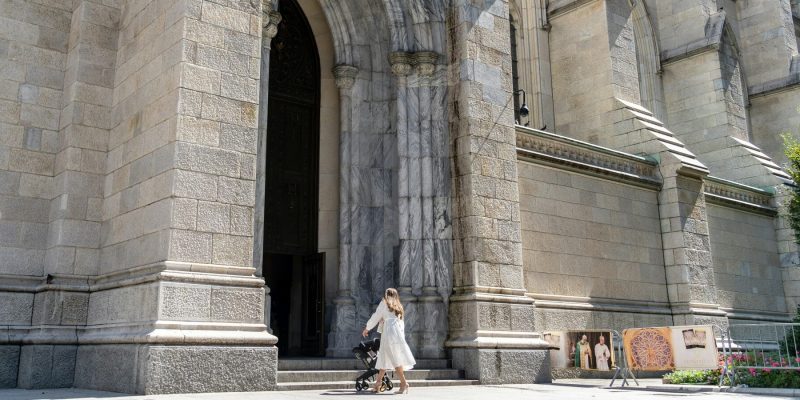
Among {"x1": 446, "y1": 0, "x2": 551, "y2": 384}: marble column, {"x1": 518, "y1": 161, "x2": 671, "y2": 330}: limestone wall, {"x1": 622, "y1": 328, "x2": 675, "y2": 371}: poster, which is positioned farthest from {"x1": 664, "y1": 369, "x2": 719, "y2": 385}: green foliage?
{"x1": 518, "y1": 161, "x2": 671, "y2": 330}: limestone wall

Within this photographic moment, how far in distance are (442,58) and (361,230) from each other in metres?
3.76

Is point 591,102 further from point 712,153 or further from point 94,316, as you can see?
point 94,316

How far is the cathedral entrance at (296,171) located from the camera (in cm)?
1415

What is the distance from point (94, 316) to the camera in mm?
10484

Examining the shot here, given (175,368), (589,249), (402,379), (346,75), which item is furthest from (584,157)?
(175,368)

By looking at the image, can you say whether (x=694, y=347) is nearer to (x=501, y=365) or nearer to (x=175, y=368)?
(x=501, y=365)

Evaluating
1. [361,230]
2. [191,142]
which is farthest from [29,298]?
[361,230]

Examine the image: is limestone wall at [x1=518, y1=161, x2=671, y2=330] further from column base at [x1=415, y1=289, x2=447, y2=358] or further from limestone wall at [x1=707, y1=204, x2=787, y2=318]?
limestone wall at [x1=707, y1=204, x2=787, y2=318]

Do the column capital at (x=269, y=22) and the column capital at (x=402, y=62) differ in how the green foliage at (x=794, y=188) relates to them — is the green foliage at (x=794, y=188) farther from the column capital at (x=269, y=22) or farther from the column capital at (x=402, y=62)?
the column capital at (x=269, y=22)

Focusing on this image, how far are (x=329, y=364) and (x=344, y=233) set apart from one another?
3059 millimetres

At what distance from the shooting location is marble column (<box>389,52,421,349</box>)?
13438mm

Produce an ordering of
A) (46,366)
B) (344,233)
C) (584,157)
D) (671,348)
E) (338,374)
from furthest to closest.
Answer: (584,157) → (344,233) → (671,348) → (338,374) → (46,366)

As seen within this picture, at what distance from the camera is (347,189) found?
14461 millimetres

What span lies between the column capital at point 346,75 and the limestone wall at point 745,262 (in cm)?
1110
